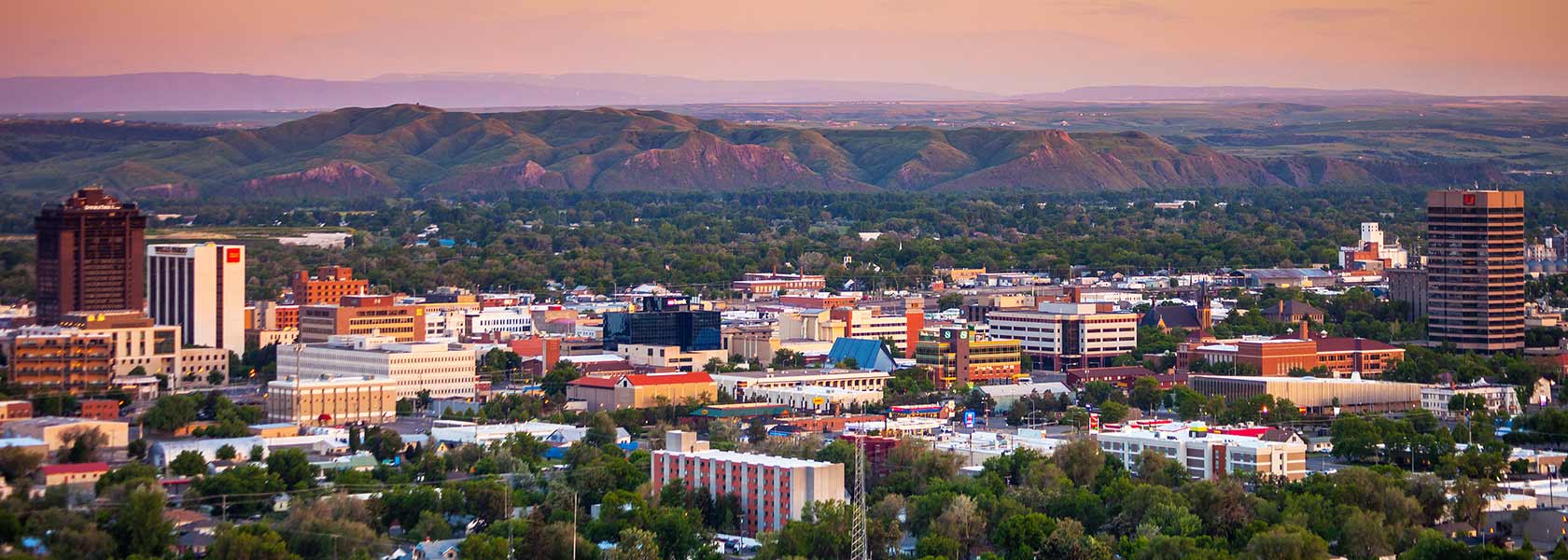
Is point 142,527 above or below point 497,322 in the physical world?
below

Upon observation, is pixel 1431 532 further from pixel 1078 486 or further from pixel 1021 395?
pixel 1021 395

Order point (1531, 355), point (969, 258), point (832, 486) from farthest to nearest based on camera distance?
point (969, 258), point (1531, 355), point (832, 486)

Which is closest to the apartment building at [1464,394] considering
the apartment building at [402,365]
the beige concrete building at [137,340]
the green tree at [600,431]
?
the green tree at [600,431]

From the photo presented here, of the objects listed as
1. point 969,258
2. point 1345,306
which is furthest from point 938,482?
point 969,258

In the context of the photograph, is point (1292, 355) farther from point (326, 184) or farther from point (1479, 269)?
point (326, 184)

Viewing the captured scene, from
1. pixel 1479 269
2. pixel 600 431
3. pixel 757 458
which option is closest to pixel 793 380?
pixel 600 431
